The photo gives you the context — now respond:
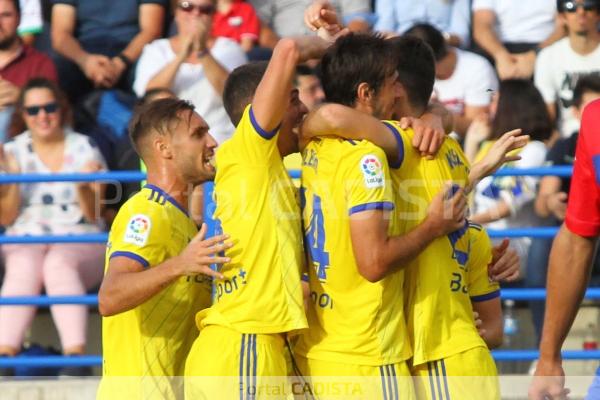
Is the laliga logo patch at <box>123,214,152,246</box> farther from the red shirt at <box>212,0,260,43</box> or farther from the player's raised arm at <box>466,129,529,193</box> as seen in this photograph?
the red shirt at <box>212,0,260,43</box>

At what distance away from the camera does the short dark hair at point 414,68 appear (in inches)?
189

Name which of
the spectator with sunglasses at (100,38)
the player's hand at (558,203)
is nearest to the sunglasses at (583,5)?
the player's hand at (558,203)

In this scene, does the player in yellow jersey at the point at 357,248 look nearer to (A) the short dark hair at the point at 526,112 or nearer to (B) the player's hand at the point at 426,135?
(B) the player's hand at the point at 426,135

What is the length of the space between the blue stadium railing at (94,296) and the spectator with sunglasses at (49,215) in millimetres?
159

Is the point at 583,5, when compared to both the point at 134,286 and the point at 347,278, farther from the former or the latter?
the point at 134,286

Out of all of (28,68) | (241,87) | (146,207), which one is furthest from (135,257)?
(28,68)

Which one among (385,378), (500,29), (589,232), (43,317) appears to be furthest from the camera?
(500,29)

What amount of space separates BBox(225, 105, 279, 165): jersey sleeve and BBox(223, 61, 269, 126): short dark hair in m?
0.27

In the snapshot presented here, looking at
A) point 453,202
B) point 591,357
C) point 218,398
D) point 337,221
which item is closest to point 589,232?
point 453,202

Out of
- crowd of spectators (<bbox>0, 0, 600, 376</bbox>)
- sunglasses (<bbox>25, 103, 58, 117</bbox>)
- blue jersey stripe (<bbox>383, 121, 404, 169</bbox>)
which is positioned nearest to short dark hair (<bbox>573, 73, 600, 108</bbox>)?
crowd of spectators (<bbox>0, 0, 600, 376</bbox>)

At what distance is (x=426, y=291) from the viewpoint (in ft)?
15.5

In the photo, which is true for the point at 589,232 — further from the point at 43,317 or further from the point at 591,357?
the point at 43,317

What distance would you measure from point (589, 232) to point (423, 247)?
733mm

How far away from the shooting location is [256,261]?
467 centimetres
